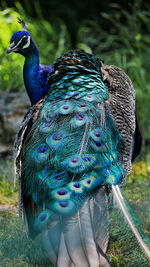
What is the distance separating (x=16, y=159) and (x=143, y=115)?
348 cm

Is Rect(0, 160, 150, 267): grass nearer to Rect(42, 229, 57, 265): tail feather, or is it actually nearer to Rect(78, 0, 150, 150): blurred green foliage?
Rect(42, 229, 57, 265): tail feather

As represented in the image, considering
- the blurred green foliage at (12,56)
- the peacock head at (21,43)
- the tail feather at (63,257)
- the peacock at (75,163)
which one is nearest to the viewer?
the tail feather at (63,257)

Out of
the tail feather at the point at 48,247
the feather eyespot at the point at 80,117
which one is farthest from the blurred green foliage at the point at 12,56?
the tail feather at the point at 48,247

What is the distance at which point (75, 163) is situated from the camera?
2898 mm

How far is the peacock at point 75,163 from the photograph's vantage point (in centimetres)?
271

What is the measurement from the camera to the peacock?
2.71 meters

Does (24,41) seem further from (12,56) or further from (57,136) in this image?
(12,56)

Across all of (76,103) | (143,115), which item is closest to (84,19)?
(143,115)

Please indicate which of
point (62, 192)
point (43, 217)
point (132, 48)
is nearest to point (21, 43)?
point (62, 192)

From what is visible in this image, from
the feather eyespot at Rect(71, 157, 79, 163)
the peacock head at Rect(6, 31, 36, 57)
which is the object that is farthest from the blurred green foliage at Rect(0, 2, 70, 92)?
the feather eyespot at Rect(71, 157, 79, 163)

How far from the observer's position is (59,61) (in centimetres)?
381

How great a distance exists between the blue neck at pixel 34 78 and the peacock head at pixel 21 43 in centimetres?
5

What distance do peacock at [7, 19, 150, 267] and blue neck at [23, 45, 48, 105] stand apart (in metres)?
0.14

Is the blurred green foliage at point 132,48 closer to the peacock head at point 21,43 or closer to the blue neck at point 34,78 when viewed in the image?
the blue neck at point 34,78
